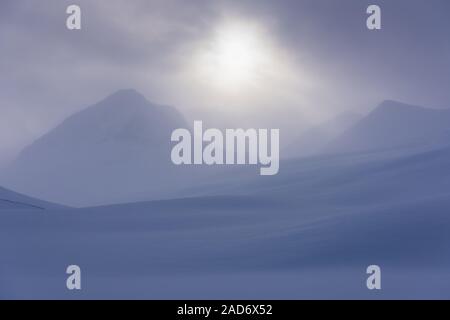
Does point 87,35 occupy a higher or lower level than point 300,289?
higher

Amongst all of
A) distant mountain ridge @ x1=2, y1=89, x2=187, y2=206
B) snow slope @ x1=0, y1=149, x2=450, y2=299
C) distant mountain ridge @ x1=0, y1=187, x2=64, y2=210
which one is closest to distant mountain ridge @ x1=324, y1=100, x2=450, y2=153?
snow slope @ x1=0, y1=149, x2=450, y2=299

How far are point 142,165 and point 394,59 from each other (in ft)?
5.36

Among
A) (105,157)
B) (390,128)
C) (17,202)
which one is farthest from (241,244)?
(17,202)

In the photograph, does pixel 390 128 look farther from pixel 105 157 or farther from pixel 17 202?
pixel 17 202

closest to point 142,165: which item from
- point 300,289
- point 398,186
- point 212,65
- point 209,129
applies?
point 209,129

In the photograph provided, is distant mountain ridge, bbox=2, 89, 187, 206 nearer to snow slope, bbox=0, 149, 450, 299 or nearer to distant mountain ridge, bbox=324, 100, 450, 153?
snow slope, bbox=0, 149, 450, 299

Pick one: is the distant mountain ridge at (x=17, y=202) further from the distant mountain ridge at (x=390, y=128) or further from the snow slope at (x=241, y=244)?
the distant mountain ridge at (x=390, y=128)

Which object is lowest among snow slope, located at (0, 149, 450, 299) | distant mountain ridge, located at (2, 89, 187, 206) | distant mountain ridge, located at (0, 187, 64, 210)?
snow slope, located at (0, 149, 450, 299)

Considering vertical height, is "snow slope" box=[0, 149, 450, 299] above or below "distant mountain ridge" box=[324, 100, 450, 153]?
A: below

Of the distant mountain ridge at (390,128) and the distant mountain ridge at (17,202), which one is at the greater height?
the distant mountain ridge at (390,128)

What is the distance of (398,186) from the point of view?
4.23m

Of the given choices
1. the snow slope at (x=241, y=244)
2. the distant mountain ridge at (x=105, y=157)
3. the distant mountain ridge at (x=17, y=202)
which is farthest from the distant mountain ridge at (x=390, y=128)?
the distant mountain ridge at (x=17, y=202)
